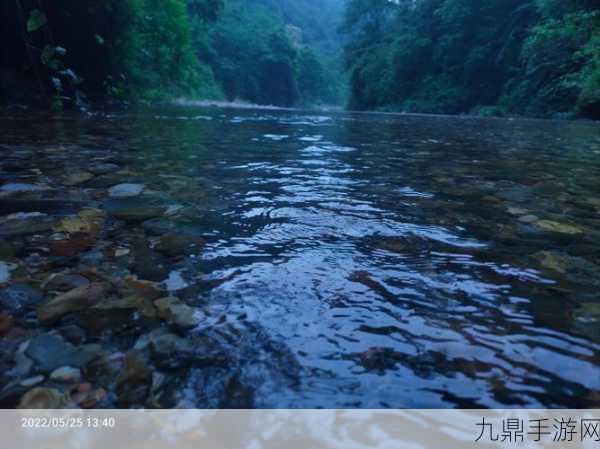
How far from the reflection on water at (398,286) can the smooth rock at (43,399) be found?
274 millimetres

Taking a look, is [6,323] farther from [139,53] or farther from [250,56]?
[250,56]

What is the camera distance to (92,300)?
1.36 metres

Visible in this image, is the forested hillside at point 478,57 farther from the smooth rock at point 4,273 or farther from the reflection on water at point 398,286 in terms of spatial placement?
the smooth rock at point 4,273

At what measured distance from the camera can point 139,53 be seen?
1329 centimetres

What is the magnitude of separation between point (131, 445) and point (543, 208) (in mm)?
2484

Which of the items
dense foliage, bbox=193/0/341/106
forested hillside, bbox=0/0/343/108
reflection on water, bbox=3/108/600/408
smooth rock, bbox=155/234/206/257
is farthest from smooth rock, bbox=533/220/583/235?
dense foliage, bbox=193/0/341/106

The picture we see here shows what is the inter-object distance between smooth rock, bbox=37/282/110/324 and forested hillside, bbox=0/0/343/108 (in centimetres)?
147

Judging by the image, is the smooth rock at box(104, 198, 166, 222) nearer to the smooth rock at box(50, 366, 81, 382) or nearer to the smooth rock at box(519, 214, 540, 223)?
the smooth rock at box(50, 366, 81, 382)

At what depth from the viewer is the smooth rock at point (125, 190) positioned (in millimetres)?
2619

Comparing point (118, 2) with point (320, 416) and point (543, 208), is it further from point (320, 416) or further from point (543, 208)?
point (320, 416)

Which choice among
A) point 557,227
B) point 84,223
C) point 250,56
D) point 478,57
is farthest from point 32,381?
point 250,56

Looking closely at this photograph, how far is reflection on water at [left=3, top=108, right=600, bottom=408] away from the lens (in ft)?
3.44

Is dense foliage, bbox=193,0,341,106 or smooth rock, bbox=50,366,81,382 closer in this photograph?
smooth rock, bbox=50,366,81,382

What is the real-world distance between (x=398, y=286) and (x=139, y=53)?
1386 cm
